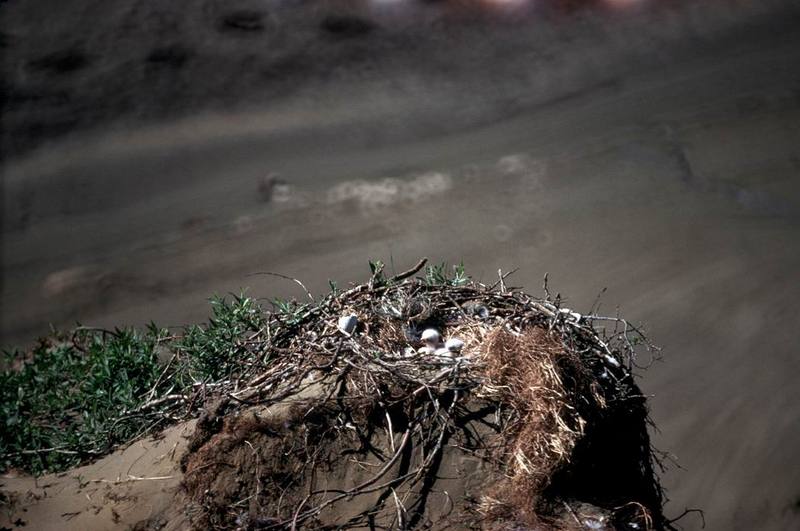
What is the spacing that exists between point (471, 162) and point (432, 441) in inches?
214

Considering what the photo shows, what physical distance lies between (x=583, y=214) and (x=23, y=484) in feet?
18.8

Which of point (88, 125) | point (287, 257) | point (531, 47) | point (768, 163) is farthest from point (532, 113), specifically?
point (88, 125)

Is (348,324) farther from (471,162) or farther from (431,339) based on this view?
(471,162)

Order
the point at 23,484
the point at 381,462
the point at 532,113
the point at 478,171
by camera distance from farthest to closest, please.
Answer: the point at 532,113 < the point at 478,171 < the point at 23,484 < the point at 381,462

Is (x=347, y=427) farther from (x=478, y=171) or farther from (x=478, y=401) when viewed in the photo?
(x=478, y=171)

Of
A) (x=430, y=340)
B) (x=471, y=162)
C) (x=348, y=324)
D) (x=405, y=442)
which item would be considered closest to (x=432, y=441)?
(x=405, y=442)

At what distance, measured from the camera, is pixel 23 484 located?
4098 mm

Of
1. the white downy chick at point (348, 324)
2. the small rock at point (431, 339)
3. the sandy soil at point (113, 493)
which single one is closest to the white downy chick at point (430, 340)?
the small rock at point (431, 339)

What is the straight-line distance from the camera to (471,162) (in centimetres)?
870

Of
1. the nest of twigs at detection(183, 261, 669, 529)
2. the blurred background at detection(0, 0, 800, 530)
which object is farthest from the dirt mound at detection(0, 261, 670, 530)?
the blurred background at detection(0, 0, 800, 530)

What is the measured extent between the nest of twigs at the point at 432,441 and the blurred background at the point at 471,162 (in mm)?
3060

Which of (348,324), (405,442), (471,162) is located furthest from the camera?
(471,162)

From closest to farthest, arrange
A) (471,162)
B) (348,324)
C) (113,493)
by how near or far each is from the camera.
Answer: (113,493)
(348,324)
(471,162)

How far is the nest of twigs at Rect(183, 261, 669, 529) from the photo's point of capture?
348cm
